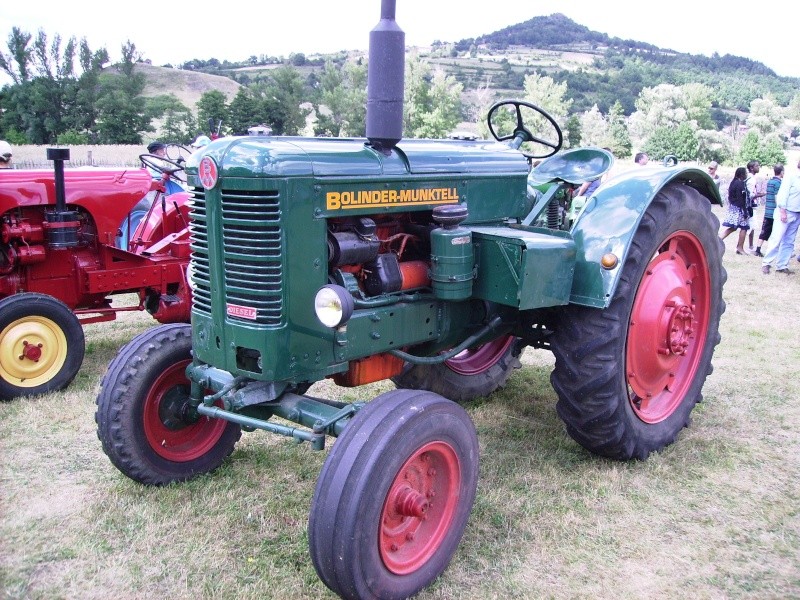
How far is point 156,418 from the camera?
3104 millimetres

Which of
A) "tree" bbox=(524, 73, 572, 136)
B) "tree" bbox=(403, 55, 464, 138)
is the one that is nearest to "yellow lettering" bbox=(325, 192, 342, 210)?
"tree" bbox=(403, 55, 464, 138)

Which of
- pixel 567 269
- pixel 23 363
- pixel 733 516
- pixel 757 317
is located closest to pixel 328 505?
pixel 567 269

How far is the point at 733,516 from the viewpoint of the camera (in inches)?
118

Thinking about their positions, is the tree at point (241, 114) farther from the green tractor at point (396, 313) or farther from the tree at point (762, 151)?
the tree at point (762, 151)

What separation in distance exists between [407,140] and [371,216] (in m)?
0.55

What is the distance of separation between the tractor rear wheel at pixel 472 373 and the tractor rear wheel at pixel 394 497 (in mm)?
1375

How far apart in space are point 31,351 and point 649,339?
3778 mm

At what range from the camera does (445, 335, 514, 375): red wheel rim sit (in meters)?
4.29

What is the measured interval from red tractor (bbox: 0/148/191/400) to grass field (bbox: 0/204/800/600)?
0.41m

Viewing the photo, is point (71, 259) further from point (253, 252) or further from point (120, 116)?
point (120, 116)

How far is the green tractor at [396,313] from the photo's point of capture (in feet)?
7.75

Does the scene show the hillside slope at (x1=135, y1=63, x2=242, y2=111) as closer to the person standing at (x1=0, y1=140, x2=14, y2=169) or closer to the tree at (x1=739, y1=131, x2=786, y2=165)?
the tree at (x1=739, y1=131, x2=786, y2=165)

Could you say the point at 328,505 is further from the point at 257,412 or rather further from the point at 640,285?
the point at 640,285

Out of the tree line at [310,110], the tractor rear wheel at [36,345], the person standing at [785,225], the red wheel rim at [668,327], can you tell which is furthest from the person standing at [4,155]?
the tree line at [310,110]
